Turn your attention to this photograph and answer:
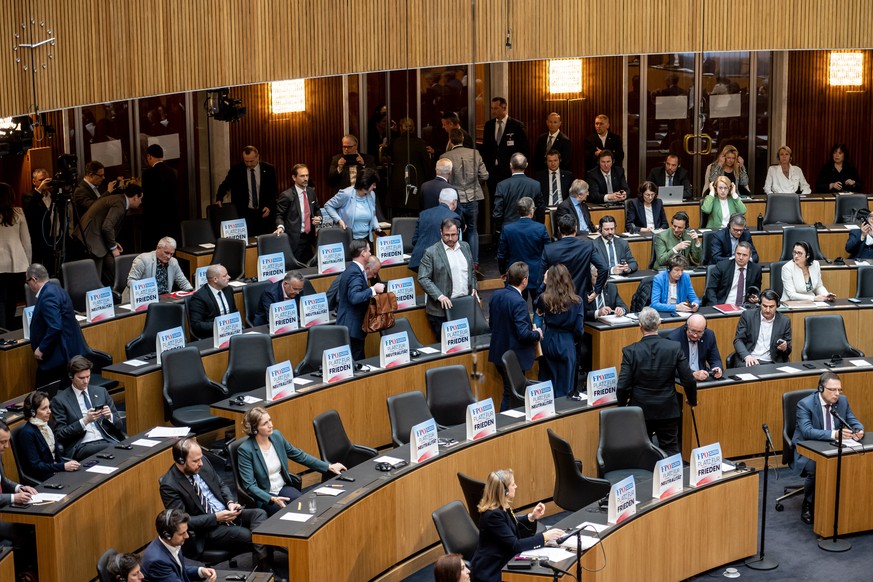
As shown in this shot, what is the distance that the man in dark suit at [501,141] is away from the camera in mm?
15742

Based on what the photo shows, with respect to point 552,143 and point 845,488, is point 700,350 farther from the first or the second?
point 552,143

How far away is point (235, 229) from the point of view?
44.2 ft

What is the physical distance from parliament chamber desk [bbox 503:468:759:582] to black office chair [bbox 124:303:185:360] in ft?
15.0

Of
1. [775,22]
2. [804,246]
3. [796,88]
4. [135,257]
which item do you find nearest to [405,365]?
[135,257]

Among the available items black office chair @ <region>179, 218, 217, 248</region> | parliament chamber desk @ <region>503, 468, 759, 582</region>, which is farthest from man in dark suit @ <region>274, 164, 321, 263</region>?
parliament chamber desk @ <region>503, 468, 759, 582</region>

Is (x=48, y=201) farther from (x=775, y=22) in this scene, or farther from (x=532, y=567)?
(x=775, y=22)

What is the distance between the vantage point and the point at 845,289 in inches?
513

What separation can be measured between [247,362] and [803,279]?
5355mm

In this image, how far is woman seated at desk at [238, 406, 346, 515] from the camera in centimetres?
823

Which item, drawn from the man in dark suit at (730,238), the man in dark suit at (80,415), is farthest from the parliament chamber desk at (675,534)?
the man in dark suit at (730,238)

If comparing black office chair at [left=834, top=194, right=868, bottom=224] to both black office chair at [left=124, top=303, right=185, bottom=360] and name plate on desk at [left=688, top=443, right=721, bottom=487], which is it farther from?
black office chair at [left=124, top=303, right=185, bottom=360]

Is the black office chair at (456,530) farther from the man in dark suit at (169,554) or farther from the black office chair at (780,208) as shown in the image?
the black office chair at (780,208)

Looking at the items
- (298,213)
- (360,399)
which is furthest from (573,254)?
(298,213)

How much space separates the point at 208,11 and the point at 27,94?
8.44 feet
